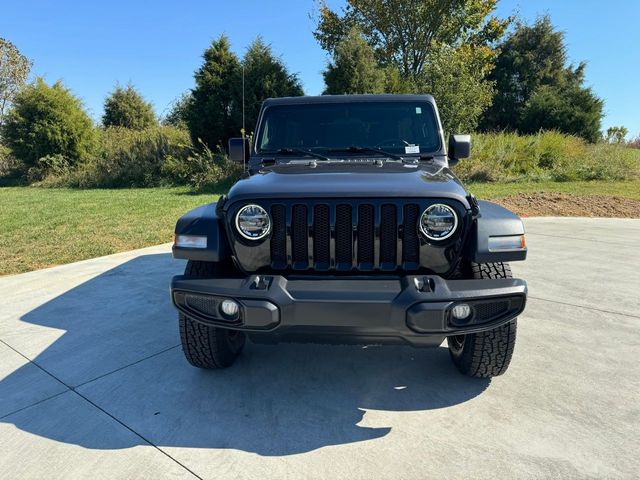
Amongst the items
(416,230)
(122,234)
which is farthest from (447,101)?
(416,230)

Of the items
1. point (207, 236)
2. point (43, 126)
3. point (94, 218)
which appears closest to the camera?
point (207, 236)

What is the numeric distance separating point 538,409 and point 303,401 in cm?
128

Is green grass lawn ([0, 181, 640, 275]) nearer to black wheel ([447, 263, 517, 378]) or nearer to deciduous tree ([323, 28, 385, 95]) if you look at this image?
deciduous tree ([323, 28, 385, 95])

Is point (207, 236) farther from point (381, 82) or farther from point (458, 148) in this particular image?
point (381, 82)

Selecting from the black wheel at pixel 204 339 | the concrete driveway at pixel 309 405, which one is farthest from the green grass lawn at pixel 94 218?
the black wheel at pixel 204 339

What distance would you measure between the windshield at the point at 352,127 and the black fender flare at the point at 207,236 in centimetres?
122

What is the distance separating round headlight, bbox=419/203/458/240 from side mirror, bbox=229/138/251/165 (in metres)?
1.86

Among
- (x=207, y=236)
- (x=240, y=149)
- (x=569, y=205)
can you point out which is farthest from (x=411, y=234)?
(x=569, y=205)

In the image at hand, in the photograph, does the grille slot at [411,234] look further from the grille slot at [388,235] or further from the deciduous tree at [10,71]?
the deciduous tree at [10,71]

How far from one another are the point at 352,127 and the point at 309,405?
206cm

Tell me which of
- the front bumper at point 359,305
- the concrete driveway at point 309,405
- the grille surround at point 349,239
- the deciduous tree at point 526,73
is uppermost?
the deciduous tree at point 526,73

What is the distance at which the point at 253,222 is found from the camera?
7.43 feet

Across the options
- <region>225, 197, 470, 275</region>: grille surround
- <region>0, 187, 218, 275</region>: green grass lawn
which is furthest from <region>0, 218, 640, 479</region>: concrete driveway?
<region>0, 187, 218, 275</region>: green grass lawn

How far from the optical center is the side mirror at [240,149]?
3533 mm
